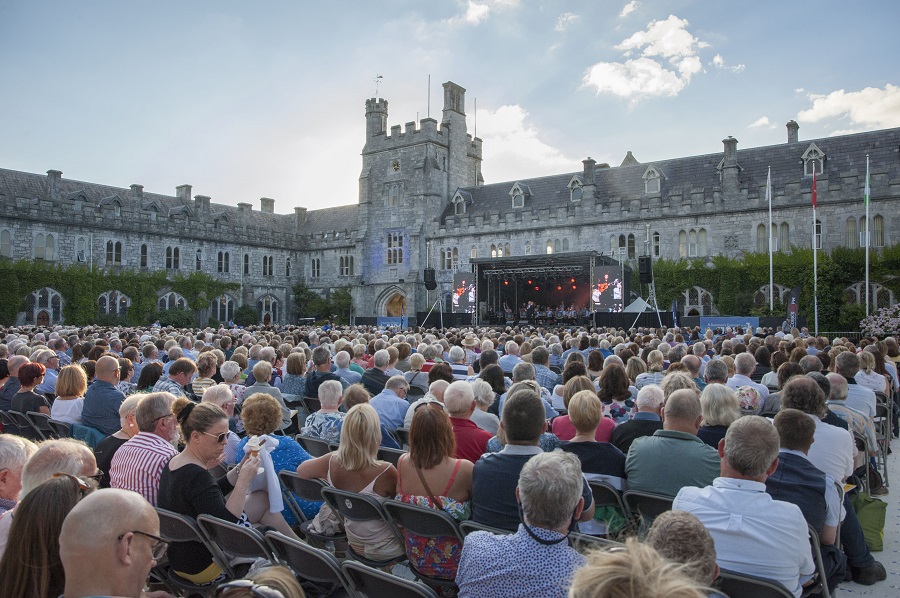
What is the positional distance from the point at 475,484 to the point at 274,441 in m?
1.65

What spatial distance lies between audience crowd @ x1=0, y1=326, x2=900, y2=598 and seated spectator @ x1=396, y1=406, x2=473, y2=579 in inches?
0.5

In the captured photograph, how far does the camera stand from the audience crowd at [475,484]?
2.11 m

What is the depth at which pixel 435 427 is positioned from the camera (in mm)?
3873

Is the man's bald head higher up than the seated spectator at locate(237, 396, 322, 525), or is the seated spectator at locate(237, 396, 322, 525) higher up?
the man's bald head

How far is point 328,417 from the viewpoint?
5.71 m

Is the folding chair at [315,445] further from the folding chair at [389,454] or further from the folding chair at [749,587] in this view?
the folding chair at [749,587]

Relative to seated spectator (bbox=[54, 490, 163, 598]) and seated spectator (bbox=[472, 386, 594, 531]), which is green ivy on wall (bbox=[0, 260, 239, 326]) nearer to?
seated spectator (bbox=[472, 386, 594, 531])

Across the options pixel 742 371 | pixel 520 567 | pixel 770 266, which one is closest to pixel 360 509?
pixel 520 567

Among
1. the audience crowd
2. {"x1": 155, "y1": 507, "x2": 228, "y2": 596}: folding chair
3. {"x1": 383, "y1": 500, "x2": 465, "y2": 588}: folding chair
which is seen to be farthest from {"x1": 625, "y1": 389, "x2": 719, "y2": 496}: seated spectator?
{"x1": 155, "y1": 507, "x2": 228, "y2": 596}: folding chair

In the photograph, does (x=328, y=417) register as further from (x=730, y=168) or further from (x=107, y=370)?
(x=730, y=168)

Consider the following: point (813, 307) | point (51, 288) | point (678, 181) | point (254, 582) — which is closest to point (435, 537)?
point (254, 582)

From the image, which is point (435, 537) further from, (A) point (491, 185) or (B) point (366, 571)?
(A) point (491, 185)

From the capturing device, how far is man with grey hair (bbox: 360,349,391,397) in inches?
341

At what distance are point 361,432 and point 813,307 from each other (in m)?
29.0
